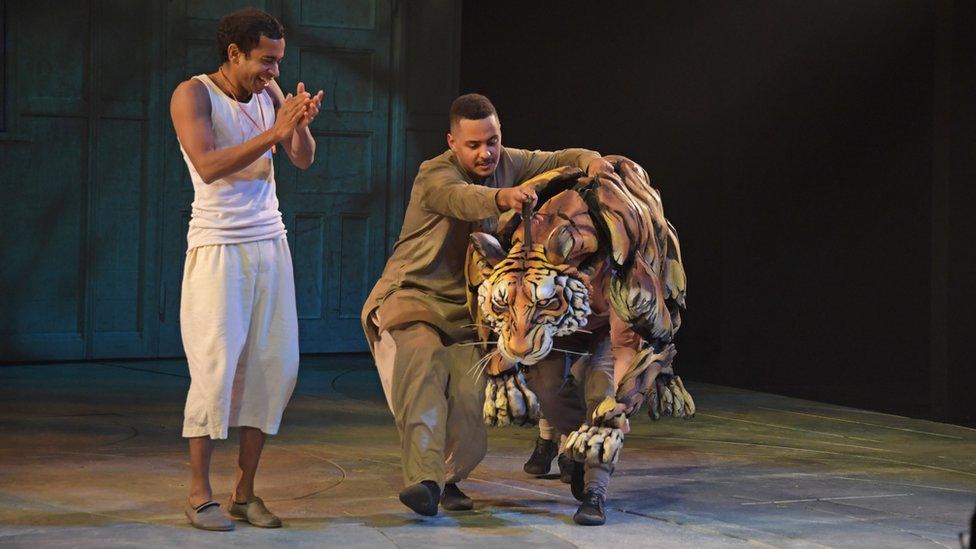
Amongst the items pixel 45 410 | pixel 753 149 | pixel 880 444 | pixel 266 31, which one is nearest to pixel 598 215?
pixel 266 31

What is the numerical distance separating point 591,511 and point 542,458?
34.9 inches

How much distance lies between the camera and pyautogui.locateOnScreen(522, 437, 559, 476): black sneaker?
195 inches

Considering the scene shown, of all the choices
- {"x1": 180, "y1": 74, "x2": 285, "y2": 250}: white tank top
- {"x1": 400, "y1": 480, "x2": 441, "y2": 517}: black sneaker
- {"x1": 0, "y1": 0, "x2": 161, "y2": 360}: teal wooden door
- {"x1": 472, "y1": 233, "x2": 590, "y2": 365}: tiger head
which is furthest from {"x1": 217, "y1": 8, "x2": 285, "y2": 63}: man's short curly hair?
{"x1": 0, "y1": 0, "x2": 161, "y2": 360}: teal wooden door

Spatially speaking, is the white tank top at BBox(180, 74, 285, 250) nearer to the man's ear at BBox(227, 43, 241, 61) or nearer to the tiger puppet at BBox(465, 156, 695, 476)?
the man's ear at BBox(227, 43, 241, 61)

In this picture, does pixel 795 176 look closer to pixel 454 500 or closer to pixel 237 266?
pixel 454 500

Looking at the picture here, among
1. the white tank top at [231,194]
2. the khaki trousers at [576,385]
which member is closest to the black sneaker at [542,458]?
the khaki trousers at [576,385]

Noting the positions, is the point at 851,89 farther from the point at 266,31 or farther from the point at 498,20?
the point at 266,31

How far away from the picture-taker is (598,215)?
4.02m

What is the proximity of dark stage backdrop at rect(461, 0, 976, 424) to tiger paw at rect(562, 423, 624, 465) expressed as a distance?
3525mm

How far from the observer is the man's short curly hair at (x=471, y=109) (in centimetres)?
415

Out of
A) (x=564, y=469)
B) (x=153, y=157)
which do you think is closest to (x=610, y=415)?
(x=564, y=469)

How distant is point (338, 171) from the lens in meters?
8.62

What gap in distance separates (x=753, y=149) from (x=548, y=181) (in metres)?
3.79

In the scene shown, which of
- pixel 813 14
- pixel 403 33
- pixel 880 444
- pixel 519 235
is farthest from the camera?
pixel 403 33
